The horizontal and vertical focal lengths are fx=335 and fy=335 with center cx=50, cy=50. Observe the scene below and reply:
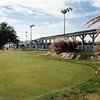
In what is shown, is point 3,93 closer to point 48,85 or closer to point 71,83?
point 48,85

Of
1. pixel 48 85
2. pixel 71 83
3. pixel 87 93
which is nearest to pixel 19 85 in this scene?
pixel 48 85

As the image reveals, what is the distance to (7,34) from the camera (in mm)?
115438

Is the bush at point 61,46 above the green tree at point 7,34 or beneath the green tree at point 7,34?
beneath

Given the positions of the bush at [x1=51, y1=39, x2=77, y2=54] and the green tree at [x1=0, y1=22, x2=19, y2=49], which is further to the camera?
the green tree at [x1=0, y1=22, x2=19, y2=49]

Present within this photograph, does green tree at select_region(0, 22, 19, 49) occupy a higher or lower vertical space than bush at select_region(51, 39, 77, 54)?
higher

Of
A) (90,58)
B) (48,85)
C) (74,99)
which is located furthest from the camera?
(90,58)

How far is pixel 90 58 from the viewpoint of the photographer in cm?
2584

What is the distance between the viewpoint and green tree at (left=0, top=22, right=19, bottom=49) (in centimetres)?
11362

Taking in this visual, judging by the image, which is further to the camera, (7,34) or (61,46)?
(7,34)

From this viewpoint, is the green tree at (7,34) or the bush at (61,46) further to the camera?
the green tree at (7,34)

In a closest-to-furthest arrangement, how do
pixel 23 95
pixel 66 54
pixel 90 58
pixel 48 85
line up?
pixel 23 95
pixel 48 85
pixel 90 58
pixel 66 54

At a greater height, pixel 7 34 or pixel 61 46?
pixel 7 34

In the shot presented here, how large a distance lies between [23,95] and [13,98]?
0.47 metres

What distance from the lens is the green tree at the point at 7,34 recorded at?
11362 cm
